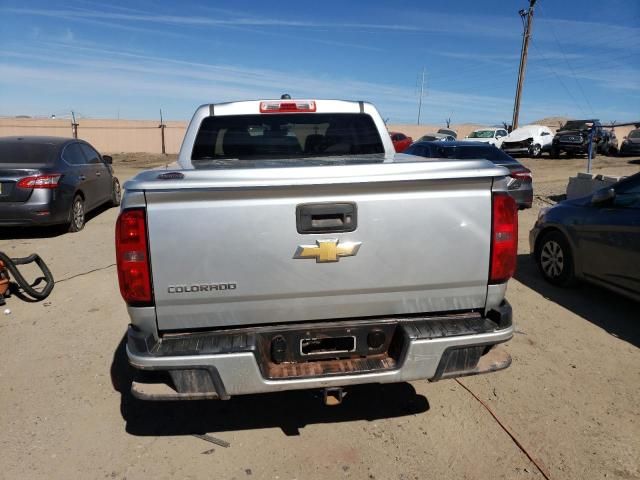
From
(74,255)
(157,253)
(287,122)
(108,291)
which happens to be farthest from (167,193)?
(74,255)

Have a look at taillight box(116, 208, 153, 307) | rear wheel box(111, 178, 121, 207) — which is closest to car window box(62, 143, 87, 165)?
rear wheel box(111, 178, 121, 207)

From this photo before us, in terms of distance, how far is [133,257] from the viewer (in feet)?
7.48

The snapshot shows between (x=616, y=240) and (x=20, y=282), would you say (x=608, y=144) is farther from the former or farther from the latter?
(x=20, y=282)

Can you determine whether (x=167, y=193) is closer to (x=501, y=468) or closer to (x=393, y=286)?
(x=393, y=286)

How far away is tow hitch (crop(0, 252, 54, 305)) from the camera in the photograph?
4.91 meters

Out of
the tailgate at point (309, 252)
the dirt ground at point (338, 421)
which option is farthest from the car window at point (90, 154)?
the tailgate at point (309, 252)

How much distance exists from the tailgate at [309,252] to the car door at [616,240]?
2777 mm

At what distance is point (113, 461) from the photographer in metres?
2.72

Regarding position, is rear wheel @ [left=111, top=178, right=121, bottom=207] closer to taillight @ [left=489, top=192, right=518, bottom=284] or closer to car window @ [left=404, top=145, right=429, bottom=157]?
car window @ [left=404, top=145, right=429, bottom=157]

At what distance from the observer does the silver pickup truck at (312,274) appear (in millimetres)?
2285

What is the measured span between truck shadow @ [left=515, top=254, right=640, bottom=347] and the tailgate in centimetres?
277

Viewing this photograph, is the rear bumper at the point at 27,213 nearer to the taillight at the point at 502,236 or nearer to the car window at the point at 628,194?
the taillight at the point at 502,236

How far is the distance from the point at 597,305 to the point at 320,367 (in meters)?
3.91

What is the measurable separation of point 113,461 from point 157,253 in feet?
4.43
